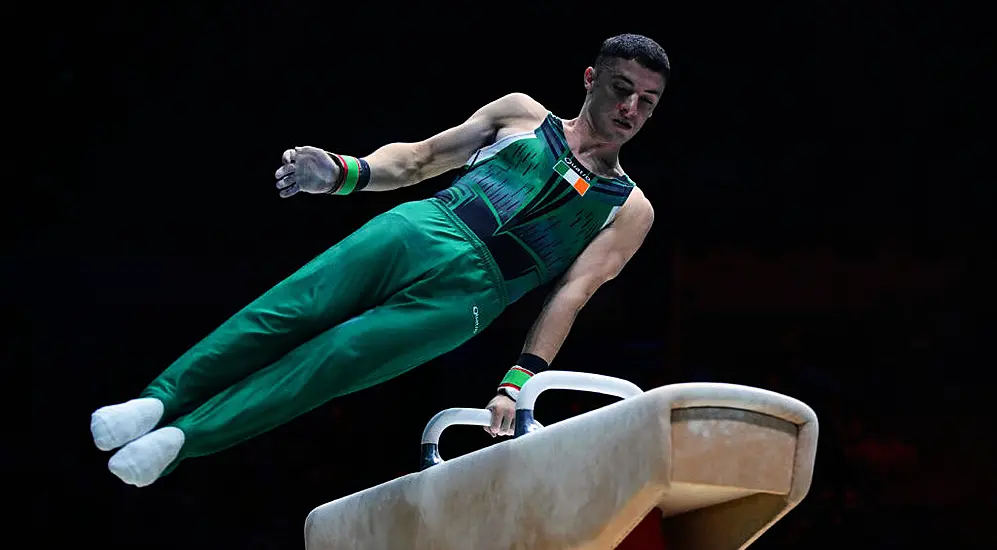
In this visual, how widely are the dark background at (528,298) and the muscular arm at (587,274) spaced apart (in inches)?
92.0

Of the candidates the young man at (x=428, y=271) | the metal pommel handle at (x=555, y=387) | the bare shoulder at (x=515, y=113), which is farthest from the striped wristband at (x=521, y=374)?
the bare shoulder at (x=515, y=113)

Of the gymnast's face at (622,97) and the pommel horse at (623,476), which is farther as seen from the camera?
the gymnast's face at (622,97)

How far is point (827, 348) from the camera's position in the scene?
622 cm

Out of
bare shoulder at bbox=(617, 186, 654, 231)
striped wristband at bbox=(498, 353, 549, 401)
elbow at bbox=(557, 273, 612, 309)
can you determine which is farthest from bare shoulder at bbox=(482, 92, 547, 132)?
striped wristband at bbox=(498, 353, 549, 401)

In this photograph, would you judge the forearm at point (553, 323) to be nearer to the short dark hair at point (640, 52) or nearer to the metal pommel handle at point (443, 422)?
the metal pommel handle at point (443, 422)

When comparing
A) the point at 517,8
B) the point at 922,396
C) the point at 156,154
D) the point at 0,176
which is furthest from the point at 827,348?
the point at 0,176

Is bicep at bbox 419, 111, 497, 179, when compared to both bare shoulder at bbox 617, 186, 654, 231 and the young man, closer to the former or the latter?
the young man

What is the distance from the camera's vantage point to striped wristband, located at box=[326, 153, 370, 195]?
11.3ft

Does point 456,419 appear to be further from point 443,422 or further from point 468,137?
point 468,137

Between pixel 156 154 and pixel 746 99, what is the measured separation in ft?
10.4

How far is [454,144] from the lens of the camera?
367cm

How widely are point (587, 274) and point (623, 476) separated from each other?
1130mm

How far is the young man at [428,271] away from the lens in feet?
10.3

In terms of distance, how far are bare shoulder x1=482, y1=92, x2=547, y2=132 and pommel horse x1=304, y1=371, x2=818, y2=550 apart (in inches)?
37.4
